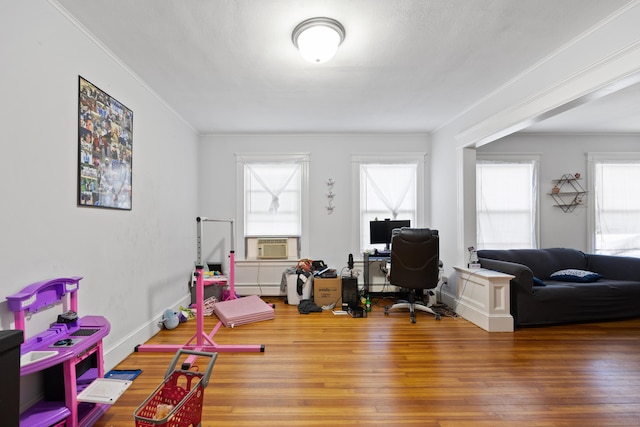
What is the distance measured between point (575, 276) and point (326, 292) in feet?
11.0

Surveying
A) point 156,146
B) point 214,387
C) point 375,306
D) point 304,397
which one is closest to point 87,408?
point 214,387

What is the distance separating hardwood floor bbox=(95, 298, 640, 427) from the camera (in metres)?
1.85

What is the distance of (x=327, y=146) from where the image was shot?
16.1 ft

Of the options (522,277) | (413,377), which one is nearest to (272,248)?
(413,377)

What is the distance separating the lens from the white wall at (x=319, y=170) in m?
4.84

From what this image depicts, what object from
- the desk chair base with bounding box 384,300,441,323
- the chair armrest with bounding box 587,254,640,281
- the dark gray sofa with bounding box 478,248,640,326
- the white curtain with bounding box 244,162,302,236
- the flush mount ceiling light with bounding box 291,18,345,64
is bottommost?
the desk chair base with bounding box 384,300,441,323

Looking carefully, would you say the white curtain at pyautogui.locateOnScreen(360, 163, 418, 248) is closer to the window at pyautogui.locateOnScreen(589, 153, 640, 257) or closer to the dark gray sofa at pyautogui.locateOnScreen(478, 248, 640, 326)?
the dark gray sofa at pyautogui.locateOnScreen(478, 248, 640, 326)

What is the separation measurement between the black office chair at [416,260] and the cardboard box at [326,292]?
925mm

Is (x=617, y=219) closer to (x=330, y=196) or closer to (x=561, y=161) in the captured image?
(x=561, y=161)

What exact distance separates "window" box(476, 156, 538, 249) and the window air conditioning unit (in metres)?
3.23

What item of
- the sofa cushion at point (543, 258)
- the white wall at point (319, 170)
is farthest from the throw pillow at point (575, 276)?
the white wall at point (319, 170)

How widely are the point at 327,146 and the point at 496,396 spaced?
12.9 ft

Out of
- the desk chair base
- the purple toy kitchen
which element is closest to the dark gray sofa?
the desk chair base

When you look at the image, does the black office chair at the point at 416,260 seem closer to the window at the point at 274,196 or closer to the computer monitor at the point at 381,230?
the computer monitor at the point at 381,230
